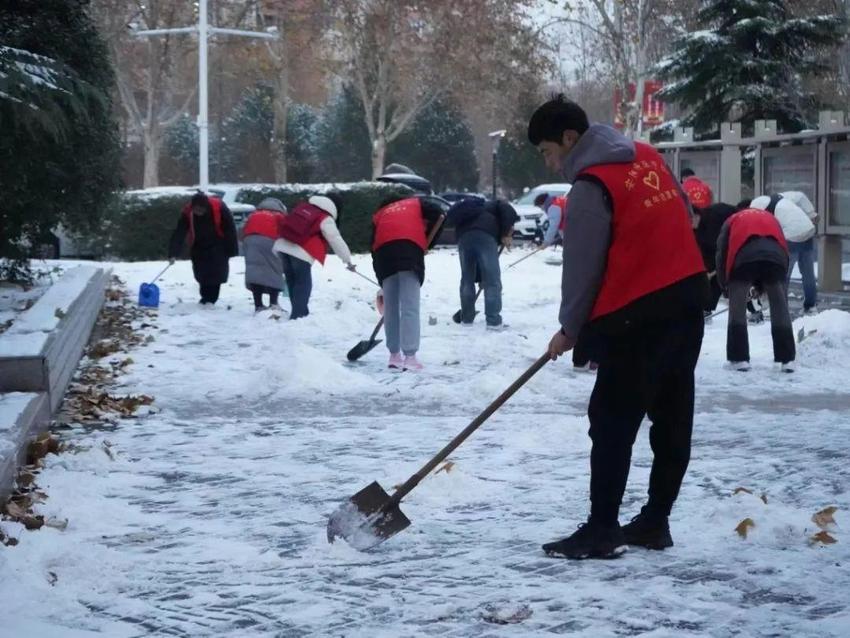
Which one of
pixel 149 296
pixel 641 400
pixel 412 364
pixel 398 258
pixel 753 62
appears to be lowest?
pixel 412 364

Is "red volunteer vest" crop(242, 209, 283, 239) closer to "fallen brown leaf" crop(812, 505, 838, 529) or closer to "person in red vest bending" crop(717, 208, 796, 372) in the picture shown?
"person in red vest bending" crop(717, 208, 796, 372)

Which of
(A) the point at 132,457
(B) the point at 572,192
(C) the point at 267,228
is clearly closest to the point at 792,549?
(B) the point at 572,192

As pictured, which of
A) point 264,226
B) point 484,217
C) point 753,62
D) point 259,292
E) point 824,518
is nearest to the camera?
point 824,518

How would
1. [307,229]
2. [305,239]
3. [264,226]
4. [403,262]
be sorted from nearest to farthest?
[403,262]
[307,229]
[305,239]
[264,226]

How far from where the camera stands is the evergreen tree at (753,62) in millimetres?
29844

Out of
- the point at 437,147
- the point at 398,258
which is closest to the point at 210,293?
the point at 398,258

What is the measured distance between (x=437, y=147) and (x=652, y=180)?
50972 mm

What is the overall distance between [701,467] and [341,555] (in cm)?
268

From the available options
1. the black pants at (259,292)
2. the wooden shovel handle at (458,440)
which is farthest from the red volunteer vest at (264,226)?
the wooden shovel handle at (458,440)

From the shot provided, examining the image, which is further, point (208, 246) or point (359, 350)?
point (208, 246)

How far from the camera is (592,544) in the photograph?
5.71 meters

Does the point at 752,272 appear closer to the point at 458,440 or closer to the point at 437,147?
the point at 458,440

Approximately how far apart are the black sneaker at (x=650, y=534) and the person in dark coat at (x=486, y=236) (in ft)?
32.4

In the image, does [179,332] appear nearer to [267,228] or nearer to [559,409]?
[267,228]
